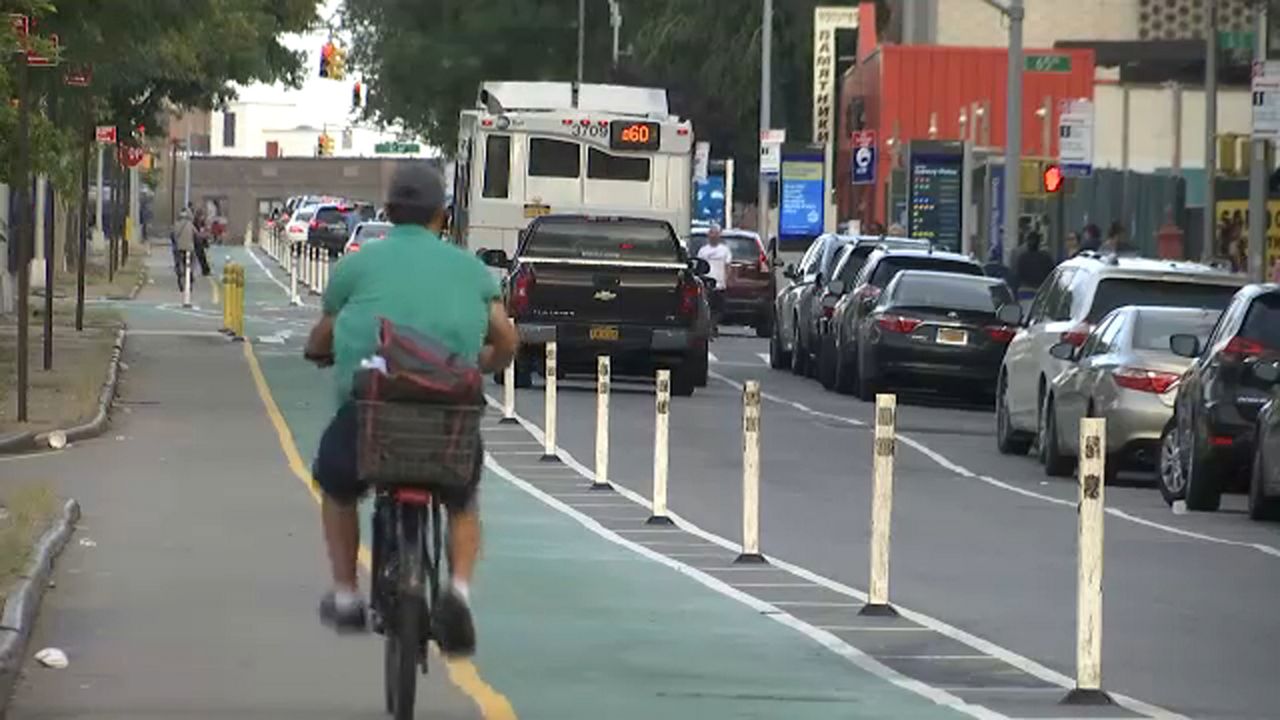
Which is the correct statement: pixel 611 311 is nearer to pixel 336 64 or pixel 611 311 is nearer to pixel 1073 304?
pixel 1073 304

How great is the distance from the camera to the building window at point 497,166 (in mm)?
42031

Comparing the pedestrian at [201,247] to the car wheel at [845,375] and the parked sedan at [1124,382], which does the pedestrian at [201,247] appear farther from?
the parked sedan at [1124,382]

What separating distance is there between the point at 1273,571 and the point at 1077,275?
34.2 ft

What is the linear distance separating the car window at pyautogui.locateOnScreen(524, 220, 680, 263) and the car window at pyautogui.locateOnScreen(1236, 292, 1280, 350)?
13344 millimetres

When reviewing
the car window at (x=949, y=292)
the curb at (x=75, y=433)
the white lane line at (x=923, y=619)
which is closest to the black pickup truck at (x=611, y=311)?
the car window at (x=949, y=292)

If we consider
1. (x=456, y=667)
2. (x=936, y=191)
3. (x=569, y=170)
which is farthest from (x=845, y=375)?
(x=456, y=667)

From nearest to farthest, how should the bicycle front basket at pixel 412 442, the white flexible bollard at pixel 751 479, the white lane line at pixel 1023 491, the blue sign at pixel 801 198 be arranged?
the bicycle front basket at pixel 412 442
the white flexible bollard at pixel 751 479
the white lane line at pixel 1023 491
the blue sign at pixel 801 198

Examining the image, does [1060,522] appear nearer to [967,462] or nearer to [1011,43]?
[967,462]

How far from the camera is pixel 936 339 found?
117 ft

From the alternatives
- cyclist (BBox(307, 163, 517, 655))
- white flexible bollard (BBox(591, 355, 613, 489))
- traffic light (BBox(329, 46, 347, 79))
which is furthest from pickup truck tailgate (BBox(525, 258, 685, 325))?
traffic light (BBox(329, 46, 347, 79))

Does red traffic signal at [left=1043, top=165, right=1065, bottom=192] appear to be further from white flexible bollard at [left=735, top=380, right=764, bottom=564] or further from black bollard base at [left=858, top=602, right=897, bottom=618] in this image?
black bollard base at [left=858, top=602, right=897, bottom=618]

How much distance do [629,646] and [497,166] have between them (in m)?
28.7

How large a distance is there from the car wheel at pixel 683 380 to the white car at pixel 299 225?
190 feet

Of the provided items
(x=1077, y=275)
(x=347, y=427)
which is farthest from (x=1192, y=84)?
(x=347, y=427)
